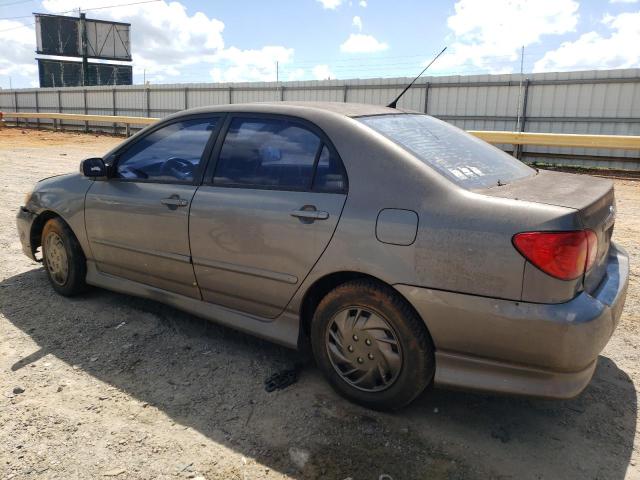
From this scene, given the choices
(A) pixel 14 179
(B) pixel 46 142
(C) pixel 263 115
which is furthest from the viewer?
(B) pixel 46 142

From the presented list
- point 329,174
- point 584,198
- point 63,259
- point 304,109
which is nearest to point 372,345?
point 329,174

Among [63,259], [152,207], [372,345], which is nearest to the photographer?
[372,345]

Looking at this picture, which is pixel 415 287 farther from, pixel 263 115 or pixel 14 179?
pixel 14 179

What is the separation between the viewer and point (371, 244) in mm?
2658

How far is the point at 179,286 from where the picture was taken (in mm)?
3615

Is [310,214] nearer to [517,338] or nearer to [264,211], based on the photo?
[264,211]

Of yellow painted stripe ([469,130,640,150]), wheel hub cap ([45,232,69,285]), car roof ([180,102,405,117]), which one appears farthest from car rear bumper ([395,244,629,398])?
yellow painted stripe ([469,130,640,150])

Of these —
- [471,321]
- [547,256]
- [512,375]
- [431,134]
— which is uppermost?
[431,134]

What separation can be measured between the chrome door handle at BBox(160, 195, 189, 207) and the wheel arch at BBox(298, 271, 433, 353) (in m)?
1.05

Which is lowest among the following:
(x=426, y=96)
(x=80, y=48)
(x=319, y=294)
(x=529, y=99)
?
(x=319, y=294)

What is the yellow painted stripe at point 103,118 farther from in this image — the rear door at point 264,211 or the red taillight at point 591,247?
the red taillight at point 591,247

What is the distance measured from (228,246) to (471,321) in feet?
4.92

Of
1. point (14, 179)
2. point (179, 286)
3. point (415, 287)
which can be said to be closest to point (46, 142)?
point (14, 179)

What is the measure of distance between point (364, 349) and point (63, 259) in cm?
279
